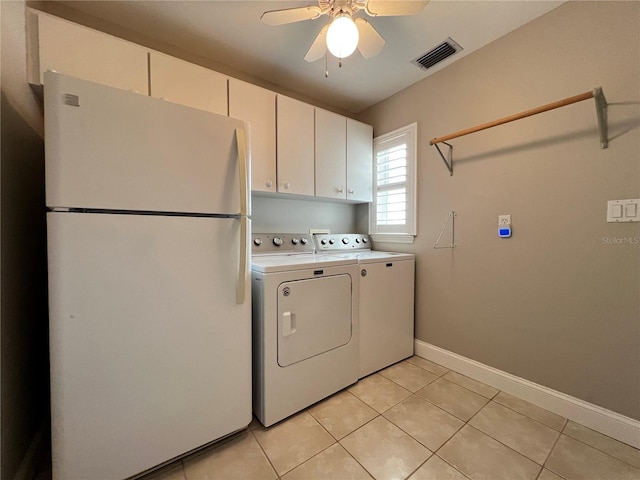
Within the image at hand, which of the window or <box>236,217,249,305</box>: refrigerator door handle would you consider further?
the window

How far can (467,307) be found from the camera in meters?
1.96

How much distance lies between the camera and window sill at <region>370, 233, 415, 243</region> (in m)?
2.38

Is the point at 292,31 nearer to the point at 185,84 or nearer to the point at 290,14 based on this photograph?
the point at 290,14

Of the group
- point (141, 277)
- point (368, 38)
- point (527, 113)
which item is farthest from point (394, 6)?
point (141, 277)

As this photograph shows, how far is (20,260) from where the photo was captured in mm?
1126

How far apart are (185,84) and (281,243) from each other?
131cm

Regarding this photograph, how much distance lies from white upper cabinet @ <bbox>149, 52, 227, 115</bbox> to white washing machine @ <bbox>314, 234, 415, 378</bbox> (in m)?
1.31

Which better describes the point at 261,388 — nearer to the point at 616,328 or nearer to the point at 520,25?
the point at 616,328

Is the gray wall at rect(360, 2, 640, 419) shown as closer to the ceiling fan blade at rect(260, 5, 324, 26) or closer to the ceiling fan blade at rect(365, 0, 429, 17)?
the ceiling fan blade at rect(365, 0, 429, 17)

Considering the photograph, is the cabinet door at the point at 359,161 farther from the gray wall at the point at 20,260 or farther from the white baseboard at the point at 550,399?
the gray wall at the point at 20,260

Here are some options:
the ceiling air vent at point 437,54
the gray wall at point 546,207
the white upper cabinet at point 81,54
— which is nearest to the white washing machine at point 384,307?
the gray wall at point 546,207

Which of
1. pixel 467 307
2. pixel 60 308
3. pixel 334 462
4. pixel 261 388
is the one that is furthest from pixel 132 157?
pixel 467 307

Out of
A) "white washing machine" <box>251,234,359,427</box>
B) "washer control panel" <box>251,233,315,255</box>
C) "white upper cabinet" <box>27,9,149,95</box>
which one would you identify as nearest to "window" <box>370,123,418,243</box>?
"washer control panel" <box>251,233,315,255</box>

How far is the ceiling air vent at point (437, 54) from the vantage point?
5.98 feet
